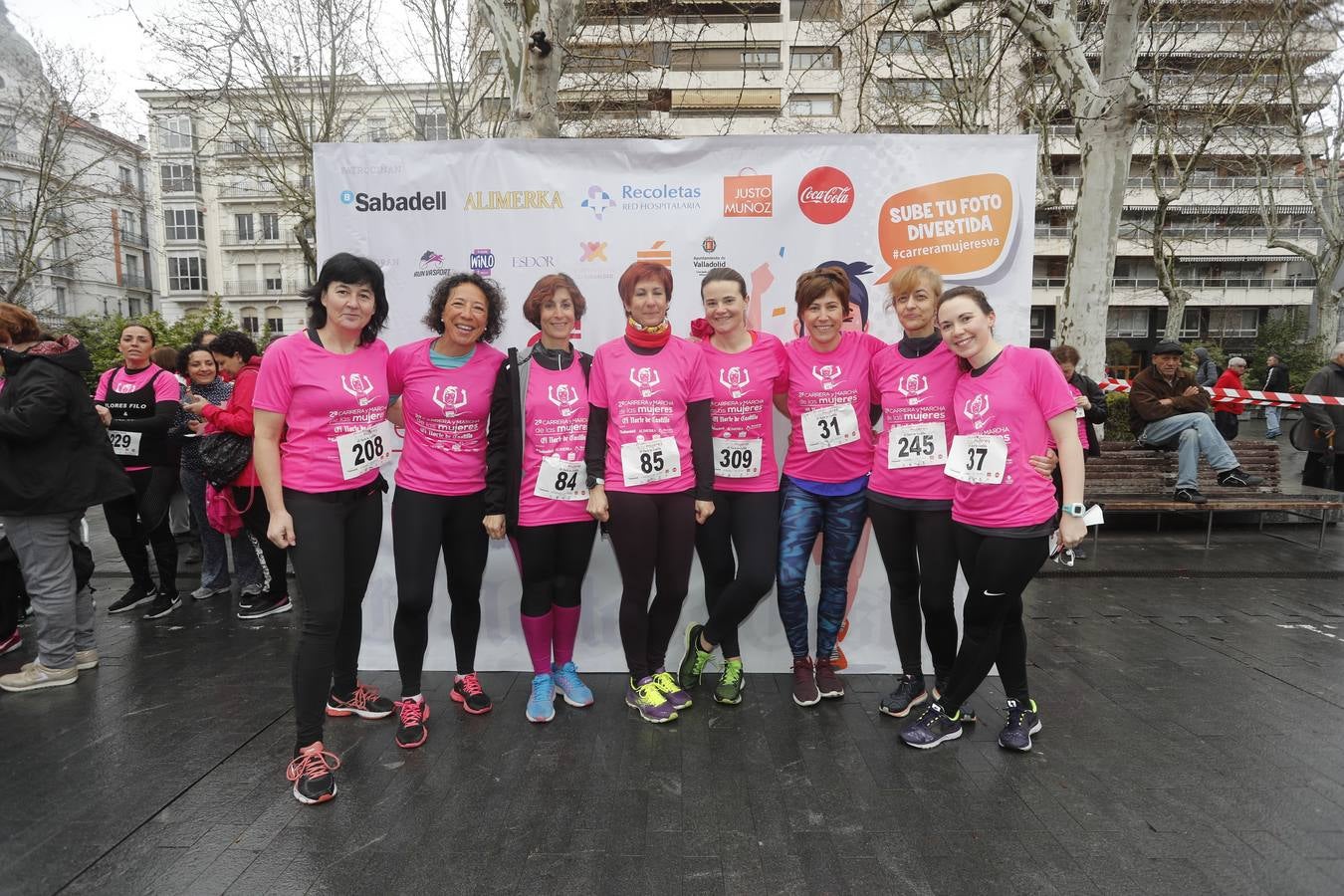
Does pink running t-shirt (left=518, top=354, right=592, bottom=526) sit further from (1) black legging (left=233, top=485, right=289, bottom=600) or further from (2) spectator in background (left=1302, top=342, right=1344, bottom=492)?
(2) spectator in background (left=1302, top=342, right=1344, bottom=492)

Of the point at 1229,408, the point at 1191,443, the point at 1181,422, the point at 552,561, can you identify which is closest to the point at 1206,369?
the point at 1229,408

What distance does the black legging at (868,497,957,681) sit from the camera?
317 centimetres

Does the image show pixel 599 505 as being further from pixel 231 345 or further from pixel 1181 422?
pixel 1181 422

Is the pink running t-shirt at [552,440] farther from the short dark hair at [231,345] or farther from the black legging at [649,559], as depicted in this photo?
the short dark hair at [231,345]

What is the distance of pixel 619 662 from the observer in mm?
4137

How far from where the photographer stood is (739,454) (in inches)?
136

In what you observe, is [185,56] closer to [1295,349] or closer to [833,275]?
[833,275]

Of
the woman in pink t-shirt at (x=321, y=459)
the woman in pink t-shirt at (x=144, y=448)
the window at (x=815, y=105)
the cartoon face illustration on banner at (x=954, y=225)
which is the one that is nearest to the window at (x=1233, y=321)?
the window at (x=815, y=105)

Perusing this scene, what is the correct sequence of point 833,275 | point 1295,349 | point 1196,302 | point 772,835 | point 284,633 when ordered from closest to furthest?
1. point 772,835
2. point 833,275
3. point 284,633
4. point 1295,349
5. point 1196,302

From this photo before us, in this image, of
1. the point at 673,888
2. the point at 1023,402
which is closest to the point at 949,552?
the point at 1023,402

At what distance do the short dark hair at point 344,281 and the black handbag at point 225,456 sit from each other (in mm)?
2371

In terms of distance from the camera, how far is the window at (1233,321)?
40.6 meters

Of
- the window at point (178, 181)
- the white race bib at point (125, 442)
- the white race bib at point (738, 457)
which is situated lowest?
the white race bib at point (125, 442)

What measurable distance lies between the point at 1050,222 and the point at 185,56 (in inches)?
1525
